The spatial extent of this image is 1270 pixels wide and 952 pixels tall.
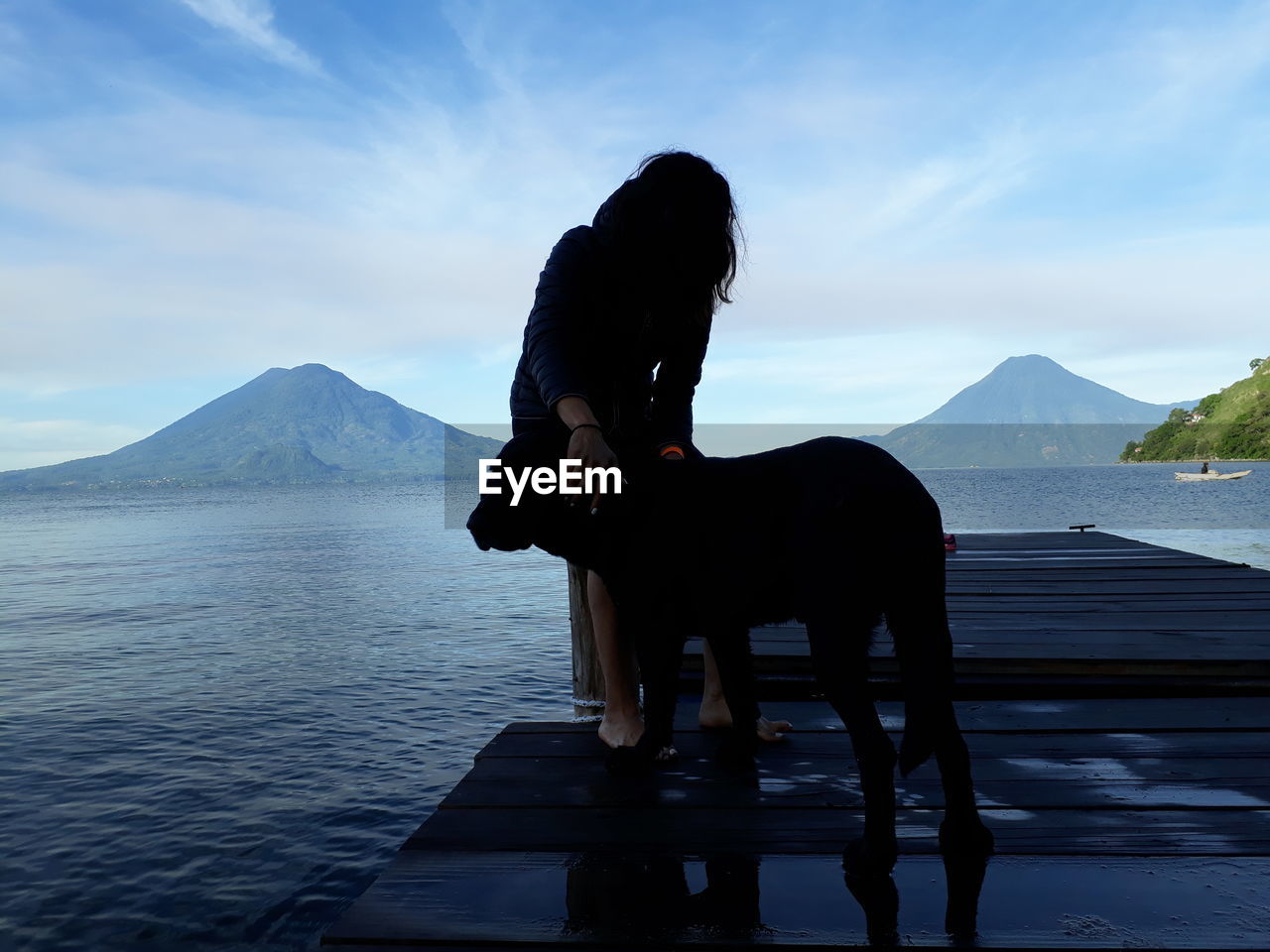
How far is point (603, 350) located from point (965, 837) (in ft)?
6.13

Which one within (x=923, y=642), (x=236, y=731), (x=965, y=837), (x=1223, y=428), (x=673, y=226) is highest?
(x=1223, y=428)

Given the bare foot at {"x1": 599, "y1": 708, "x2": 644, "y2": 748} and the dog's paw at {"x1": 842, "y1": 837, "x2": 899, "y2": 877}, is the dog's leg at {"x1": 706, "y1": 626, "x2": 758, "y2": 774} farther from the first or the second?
the dog's paw at {"x1": 842, "y1": 837, "x2": 899, "y2": 877}

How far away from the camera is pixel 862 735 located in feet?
6.63

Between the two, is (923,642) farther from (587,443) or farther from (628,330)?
(628,330)

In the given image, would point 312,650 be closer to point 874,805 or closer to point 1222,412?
point 874,805

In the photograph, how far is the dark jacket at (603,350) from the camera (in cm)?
267

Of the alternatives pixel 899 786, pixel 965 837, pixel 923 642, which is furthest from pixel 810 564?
pixel 899 786

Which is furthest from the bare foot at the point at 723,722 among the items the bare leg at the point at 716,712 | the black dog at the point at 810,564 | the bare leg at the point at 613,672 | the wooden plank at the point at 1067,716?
the black dog at the point at 810,564

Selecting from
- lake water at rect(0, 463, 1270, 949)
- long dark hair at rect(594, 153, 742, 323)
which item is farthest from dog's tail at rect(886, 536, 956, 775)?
lake water at rect(0, 463, 1270, 949)

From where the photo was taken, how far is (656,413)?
3154mm

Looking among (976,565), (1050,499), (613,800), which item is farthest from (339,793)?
(1050,499)

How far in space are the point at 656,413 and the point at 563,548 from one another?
80 centimetres

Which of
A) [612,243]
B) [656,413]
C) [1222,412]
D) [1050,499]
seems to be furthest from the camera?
[1222,412]

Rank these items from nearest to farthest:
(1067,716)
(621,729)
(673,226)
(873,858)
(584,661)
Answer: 1. (873,858)
2. (673,226)
3. (621,729)
4. (1067,716)
5. (584,661)
